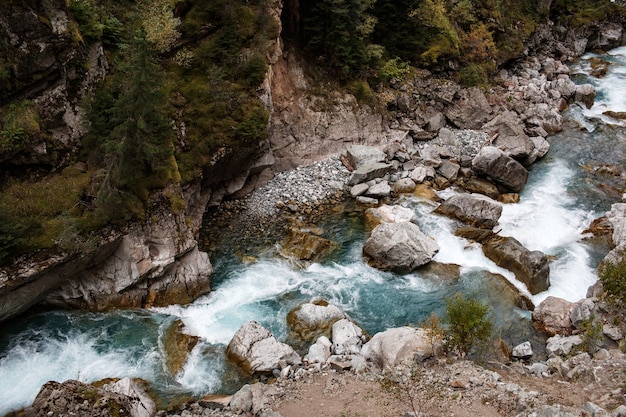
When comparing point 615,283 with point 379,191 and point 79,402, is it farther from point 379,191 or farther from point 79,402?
point 79,402

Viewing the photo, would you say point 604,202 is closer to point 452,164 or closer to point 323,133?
point 452,164

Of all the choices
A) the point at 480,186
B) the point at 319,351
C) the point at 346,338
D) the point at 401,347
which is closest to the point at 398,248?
the point at 346,338

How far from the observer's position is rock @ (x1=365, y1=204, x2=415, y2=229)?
996 inches

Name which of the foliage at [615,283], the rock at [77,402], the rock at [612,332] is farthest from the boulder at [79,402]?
the foliage at [615,283]

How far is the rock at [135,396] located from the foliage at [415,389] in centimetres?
724

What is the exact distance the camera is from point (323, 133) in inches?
1217

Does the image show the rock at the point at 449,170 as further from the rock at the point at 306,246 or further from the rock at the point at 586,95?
the rock at the point at 586,95

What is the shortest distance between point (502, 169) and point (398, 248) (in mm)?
10478

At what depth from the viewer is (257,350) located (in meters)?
17.0

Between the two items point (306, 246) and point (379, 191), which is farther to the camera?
point (379, 191)

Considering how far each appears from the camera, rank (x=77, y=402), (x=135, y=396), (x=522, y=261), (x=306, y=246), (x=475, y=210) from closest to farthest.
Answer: (x=77, y=402), (x=135, y=396), (x=522, y=261), (x=306, y=246), (x=475, y=210)

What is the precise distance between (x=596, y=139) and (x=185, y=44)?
2809 centimetres

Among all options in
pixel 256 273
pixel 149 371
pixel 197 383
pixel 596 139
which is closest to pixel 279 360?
pixel 197 383

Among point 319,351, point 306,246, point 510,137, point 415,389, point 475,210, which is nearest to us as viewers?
point 415,389
